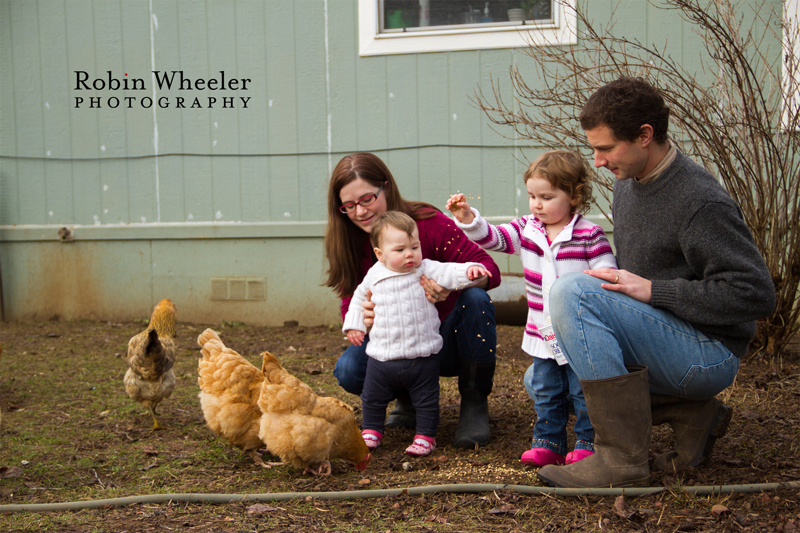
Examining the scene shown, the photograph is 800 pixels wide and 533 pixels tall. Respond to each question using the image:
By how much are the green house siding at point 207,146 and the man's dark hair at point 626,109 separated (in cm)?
394

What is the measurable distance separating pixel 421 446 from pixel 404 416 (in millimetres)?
599

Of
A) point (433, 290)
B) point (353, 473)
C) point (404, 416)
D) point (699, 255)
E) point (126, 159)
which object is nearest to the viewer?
point (699, 255)

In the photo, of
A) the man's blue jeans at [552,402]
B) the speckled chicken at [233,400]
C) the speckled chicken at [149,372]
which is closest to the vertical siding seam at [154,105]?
the speckled chicken at [149,372]

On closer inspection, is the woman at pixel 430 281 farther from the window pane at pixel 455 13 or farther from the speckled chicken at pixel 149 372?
the window pane at pixel 455 13

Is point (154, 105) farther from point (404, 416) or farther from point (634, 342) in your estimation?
point (634, 342)

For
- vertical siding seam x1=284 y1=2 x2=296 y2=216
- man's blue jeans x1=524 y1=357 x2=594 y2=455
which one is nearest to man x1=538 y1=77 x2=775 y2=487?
man's blue jeans x1=524 y1=357 x2=594 y2=455

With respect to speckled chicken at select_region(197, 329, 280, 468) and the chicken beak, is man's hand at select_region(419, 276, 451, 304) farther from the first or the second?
speckled chicken at select_region(197, 329, 280, 468)

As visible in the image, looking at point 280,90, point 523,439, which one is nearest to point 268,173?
point 280,90

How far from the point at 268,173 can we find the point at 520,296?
2.89m

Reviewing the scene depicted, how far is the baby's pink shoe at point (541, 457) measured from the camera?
2.88 meters

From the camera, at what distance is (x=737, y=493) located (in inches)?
97.5

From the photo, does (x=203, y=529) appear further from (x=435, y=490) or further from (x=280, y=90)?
(x=280, y=90)

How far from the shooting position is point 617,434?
95.7 inches

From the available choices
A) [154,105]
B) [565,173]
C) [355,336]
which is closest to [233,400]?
[355,336]
